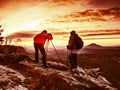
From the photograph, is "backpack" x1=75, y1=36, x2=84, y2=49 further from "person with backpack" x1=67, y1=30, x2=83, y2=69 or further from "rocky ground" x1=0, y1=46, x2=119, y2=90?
"rocky ground" x1=0, y1=46, x2=119, y2=90

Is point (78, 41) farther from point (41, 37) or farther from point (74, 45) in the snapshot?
point (41, 37)

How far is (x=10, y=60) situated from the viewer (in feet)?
85.7

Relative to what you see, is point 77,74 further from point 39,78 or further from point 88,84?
point 39,78

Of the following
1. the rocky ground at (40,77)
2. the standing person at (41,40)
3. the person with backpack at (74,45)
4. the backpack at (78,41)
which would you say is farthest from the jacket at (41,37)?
the backpack at (78,41)

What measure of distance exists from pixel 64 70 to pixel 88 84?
105 inches

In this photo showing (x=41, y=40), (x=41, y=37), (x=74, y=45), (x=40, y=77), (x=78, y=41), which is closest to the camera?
(x=40, y=77)

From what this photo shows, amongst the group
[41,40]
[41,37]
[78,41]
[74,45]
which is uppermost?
[41,37]

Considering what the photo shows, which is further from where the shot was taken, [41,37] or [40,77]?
[41,37]

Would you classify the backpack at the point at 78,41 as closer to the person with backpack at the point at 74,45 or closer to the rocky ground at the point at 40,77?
the person with backpack at the point at 74,45

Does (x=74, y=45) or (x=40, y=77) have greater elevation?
(x=74, y=45)

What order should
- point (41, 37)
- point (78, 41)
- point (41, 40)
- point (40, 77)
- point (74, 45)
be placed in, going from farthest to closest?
point (74, 45) → point (78, 41) → point (41, 40) → point (41, 37) → point (40, 77)

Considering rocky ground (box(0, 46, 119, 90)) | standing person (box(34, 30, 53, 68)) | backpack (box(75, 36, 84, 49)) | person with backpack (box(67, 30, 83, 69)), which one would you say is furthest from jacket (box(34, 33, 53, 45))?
backpack (box(75, 36, 84, 49))

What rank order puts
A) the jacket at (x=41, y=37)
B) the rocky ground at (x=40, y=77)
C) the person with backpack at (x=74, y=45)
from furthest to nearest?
1. the person with backpack at (x=74, y=45)
2. the jacket at (x=41, y=37)
3. the rocky ground at (x=40, y=77)

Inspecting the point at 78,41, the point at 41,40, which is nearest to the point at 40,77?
the point at 41,40
